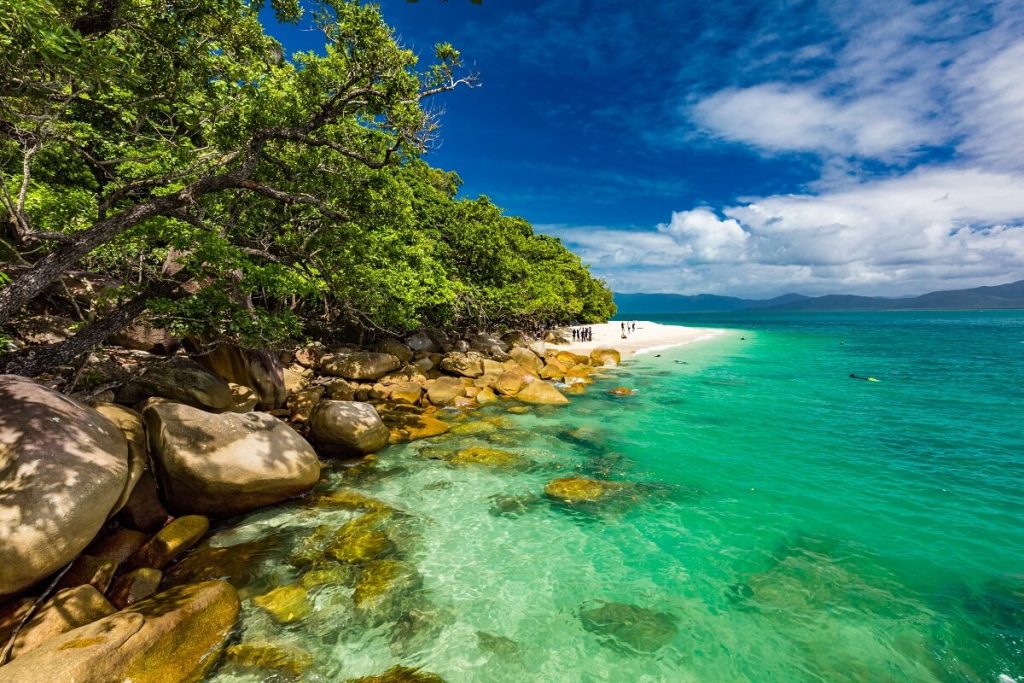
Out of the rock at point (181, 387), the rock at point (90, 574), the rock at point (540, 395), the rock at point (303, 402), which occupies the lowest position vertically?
the rock at point (540, 395)

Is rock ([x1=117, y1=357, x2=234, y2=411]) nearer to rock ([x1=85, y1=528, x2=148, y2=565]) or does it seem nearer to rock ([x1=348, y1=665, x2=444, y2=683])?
rock ([x1=85, y1=528, x2=148, y2=565])

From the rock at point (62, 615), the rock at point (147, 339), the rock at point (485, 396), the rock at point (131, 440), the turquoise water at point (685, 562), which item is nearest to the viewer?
the rock at point (62, 615)

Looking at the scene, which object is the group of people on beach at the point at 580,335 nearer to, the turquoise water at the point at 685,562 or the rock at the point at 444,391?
the rock at the point at 444,391

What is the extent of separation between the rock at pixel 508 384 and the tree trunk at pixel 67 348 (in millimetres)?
14518

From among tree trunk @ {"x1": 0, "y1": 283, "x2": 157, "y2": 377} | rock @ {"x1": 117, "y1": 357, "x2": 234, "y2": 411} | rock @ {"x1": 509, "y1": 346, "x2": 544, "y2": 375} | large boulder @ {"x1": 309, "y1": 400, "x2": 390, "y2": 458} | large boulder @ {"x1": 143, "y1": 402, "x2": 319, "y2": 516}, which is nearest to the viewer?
large boulder @ {"x1": 143, "y1": 402, "x2": 319, "y2": 516}

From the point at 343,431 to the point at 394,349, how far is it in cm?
1200

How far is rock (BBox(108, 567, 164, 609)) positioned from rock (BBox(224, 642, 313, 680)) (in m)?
1.87

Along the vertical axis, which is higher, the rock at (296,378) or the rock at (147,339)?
the rock at (147,339)

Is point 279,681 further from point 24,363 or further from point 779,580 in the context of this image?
point 24,363

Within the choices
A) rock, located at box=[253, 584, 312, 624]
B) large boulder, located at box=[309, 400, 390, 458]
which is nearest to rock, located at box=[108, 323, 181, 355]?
large boulder, located at box=[309, 400, 390, 458]

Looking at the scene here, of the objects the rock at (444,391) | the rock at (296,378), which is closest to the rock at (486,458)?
the rock at (444,391)

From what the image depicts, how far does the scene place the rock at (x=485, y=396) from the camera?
798 inches

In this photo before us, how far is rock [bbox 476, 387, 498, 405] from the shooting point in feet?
66.5

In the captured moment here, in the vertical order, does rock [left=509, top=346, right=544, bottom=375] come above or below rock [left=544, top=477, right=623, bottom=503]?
above
